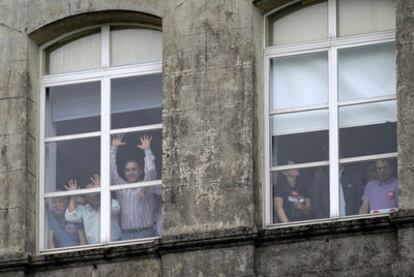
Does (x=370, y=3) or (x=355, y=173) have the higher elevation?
(x=370, y=3)

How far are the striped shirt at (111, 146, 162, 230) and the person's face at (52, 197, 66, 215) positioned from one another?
740 mm

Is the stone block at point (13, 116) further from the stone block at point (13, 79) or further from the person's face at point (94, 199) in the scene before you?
the person's face at point (94, 199)

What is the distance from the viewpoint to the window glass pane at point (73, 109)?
31.0m

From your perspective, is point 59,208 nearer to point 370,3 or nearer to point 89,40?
point 89,40

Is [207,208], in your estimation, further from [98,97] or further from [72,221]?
[98,97]

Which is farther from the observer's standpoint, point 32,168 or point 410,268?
point 32,168

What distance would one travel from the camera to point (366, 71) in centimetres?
2984

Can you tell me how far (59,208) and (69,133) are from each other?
0.99 m

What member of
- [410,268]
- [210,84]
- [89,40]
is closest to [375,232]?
[410,268]

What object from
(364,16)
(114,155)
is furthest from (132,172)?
(364,16)

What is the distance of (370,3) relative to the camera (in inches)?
1181

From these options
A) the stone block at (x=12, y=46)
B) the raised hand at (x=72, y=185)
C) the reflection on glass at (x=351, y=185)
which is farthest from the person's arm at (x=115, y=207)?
the reflection on glass at (x=351, y=185)

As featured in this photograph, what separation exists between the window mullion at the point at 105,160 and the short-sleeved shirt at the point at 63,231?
1.32 feet

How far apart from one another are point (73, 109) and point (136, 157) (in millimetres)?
1162
